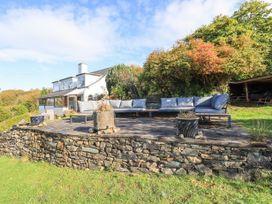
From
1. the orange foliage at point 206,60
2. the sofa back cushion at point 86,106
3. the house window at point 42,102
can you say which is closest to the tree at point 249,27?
the orange foliage at point 206,60

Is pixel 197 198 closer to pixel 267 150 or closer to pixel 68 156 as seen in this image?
pixel 267 150

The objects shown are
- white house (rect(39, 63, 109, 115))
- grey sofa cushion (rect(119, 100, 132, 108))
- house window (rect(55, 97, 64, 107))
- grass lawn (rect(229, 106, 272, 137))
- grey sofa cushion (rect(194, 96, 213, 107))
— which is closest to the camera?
grass lawn (rect(229, 106, 272, 137))

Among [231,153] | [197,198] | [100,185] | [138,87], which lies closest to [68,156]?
[100,185]

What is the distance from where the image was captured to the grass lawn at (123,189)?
400cm

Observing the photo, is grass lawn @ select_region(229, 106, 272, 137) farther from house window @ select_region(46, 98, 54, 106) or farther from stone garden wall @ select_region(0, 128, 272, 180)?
house window @ select_region(46, 98, 54, 106)

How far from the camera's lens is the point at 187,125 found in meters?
5.21

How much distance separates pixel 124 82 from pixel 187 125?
1564cm

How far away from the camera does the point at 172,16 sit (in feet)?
49.3

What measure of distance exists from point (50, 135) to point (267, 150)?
20.8ft

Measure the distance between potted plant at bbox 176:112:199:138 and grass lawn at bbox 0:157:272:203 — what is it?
104 centimetres

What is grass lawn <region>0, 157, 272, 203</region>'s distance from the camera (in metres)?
4.00

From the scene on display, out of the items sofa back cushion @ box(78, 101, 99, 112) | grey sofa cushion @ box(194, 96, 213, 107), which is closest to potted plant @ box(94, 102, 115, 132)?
sofa back cushion @ box(78, 101, 99, 112)

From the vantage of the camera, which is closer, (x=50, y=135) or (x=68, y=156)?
(x=68, y=156)

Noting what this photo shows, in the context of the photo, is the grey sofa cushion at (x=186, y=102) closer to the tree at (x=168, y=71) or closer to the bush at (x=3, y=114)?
the tree at (x=168, y=71)
